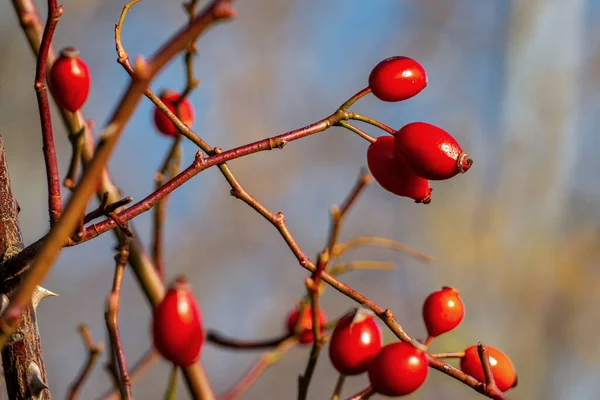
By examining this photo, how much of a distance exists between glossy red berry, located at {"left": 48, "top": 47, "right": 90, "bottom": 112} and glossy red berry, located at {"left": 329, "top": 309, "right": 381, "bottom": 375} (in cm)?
35

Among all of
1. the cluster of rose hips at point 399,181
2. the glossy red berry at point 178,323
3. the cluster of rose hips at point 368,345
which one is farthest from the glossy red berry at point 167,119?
the glossy red berry at point 178,323

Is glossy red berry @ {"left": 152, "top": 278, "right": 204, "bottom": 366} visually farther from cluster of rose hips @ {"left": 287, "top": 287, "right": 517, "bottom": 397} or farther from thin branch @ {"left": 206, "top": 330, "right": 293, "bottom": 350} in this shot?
thin branch @ {"left": 206, "top": 330, "right": 293, "bottom": 350}

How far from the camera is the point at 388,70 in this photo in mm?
731

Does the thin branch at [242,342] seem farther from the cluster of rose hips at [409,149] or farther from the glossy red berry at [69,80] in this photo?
the glossy red berry at [69,80]

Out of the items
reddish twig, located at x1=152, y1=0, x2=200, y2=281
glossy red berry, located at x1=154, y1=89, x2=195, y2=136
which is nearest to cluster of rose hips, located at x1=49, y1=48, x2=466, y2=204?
reddish twig, located at x1=152, y1=0, x2=200, y2=281

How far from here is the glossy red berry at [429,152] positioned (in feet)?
2.25

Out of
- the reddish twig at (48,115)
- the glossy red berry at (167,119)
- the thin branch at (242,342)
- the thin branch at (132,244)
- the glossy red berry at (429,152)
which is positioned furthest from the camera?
the glossy red berry at (167,119)

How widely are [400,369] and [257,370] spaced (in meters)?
0.45

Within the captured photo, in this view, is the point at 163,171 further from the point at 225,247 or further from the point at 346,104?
the point at 225,247

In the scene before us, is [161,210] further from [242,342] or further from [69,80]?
[69,80]

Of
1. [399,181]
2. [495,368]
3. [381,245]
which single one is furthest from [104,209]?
[381,245]

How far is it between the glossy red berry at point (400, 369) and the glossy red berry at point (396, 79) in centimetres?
28

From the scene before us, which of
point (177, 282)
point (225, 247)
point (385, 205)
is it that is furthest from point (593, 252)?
point (177, 282)

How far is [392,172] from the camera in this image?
2.44 ft
